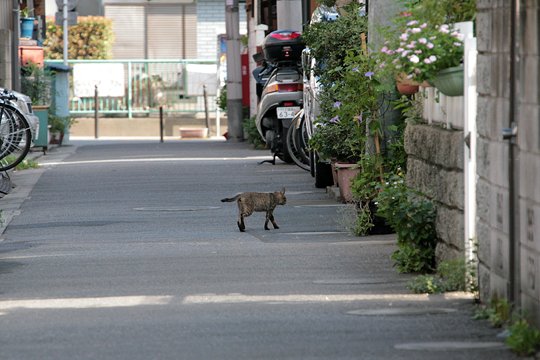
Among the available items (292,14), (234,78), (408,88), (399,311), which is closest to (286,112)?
(292,14)

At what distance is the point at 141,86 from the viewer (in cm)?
5078

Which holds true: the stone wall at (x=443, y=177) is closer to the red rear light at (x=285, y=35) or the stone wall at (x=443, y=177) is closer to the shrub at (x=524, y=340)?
the shrub at (x=524, y=340)

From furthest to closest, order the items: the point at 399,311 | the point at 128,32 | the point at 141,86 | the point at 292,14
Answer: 1. the point at 128,32
2. the point at 141,86
3. the point at 292,14
4. the point at 399,311

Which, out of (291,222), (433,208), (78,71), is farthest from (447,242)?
(78,71)

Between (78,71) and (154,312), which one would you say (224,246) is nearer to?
(154,312)

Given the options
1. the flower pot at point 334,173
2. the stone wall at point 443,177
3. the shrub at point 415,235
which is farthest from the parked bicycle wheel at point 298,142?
the shrub at point 415,235

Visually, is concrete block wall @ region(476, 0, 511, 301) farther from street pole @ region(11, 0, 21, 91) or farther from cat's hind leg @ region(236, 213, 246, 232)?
street pole @ region(11, 0, 21, 91)

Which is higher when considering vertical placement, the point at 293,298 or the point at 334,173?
the point at 334,173

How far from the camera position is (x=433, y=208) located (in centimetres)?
1078

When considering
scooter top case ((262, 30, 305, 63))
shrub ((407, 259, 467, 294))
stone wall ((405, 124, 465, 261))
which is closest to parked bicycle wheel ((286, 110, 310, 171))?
scooter top case ((262, 30, 305, 63))

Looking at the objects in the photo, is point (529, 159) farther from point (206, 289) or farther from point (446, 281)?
point (206, 289)

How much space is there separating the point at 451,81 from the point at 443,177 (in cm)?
81

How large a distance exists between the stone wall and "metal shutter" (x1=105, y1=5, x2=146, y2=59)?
152 ft

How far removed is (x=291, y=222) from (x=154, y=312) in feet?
21.3
